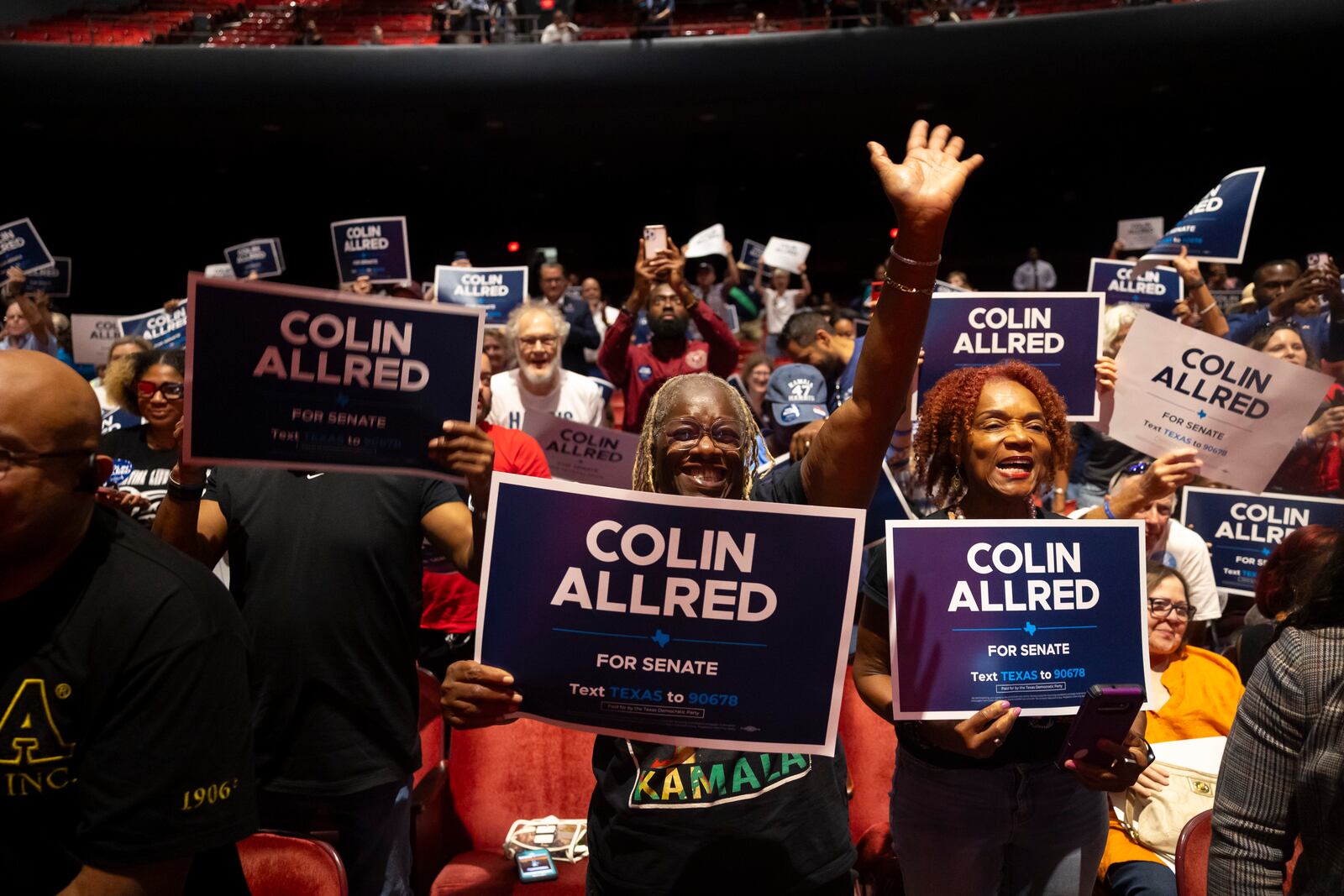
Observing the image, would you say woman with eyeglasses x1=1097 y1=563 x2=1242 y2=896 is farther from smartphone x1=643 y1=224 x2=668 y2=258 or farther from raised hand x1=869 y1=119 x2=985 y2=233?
smartphone x1=643 y1=224 x2=668 y2=258

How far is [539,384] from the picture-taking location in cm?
469

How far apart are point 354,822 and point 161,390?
165 cm

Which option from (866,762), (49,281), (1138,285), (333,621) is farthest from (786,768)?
(49,281)

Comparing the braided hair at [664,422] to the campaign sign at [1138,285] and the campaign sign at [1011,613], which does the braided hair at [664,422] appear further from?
the campaign sign at [1138,285]

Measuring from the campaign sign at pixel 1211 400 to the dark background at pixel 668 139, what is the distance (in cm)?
960

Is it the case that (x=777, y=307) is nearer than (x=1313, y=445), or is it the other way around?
(x=1313, y=445)

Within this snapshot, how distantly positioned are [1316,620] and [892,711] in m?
0.67

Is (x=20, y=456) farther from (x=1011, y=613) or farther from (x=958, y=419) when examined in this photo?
(x=958, y=419)

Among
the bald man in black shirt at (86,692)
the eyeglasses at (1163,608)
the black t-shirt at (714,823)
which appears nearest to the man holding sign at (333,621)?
the black t-shirt at (714,823)

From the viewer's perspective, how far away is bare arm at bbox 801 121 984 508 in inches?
62.6

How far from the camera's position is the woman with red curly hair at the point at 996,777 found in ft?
5.94

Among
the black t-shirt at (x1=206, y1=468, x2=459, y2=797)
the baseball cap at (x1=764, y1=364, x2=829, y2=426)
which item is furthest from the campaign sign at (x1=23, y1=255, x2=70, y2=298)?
the black t-shirt at (x1=206, y1=468, x2=459, y2=797)

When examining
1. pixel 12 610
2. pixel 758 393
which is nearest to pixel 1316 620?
pixel 12 610

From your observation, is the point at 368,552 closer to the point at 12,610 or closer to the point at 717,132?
the point at 12,610
